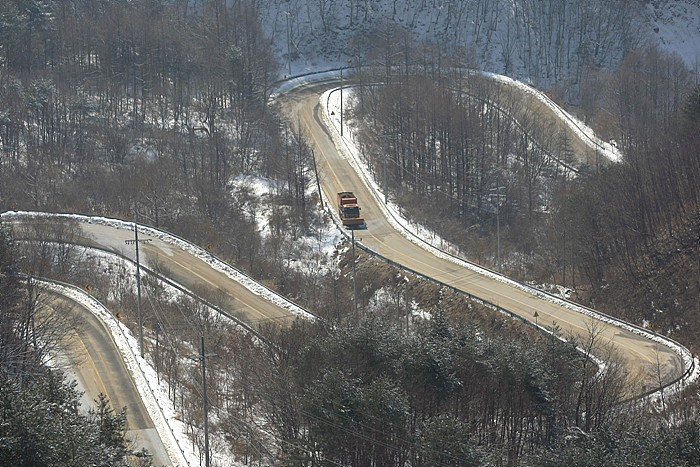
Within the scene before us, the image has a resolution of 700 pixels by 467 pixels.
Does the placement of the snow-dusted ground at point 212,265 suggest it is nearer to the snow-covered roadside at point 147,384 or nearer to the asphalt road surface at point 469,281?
the snow-covered roadside at point 147,384

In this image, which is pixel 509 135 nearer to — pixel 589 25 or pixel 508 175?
pixel 508 175

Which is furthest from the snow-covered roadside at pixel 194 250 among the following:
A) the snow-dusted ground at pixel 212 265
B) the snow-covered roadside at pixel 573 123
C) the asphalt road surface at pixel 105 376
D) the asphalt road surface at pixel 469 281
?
the snow-covered roadside at pixel 573 123

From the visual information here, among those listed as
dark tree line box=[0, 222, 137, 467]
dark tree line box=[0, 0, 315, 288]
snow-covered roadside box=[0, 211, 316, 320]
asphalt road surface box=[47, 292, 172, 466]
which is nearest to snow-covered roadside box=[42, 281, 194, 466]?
asphalt road surface box=[47, 292, 172, 466]

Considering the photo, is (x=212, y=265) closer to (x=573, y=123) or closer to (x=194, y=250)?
(x=194, y=250)

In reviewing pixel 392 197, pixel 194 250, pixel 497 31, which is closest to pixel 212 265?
pixel 194 250

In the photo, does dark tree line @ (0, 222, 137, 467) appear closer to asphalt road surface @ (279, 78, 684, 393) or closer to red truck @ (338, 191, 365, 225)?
asphalt road surface @ (279, 78, 684, 393)
